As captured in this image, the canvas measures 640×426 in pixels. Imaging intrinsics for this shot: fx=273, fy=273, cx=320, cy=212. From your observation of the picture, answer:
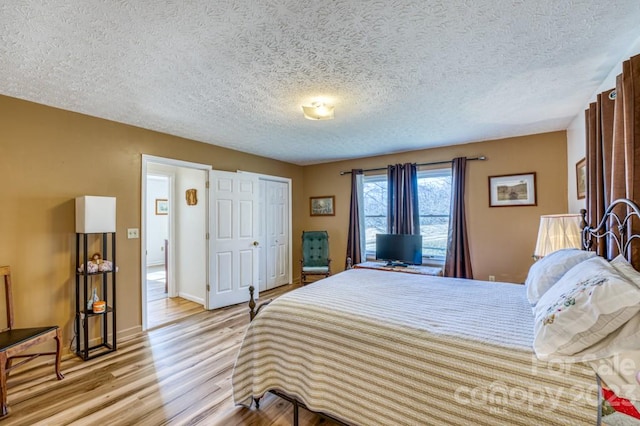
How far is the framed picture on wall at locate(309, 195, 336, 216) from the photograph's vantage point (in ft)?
17.9

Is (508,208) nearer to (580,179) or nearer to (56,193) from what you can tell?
(580,179)

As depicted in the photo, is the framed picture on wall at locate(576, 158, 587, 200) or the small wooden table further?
the small wooden table

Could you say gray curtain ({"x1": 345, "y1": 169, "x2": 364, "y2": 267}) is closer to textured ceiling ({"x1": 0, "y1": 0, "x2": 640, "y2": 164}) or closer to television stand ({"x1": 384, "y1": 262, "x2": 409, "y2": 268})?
television stand ({"x1": 384, "y1": 262, "x2": 409, "y2": 268})

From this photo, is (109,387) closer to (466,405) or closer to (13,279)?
(13,279)

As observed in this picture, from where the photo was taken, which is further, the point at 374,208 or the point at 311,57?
the point at 374,208

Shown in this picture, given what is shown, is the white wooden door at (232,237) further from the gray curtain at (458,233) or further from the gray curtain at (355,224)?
the gray curtain at (458,233)

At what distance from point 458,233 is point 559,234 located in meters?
1.57

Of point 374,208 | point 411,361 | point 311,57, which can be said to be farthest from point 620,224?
point 374,208

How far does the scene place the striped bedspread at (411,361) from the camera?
1.13 metres

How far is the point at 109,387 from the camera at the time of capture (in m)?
2.22

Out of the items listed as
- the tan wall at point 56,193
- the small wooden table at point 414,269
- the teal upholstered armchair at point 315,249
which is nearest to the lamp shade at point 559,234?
the small wooden table at point 414,269

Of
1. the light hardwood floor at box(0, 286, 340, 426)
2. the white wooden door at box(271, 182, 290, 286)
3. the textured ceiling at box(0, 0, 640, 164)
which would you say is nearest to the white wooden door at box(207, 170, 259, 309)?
the white wooden door at box(271, 182, 290, 286)

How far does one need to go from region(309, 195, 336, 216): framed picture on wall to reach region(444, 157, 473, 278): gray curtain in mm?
2173

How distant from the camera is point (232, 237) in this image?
433 cm
